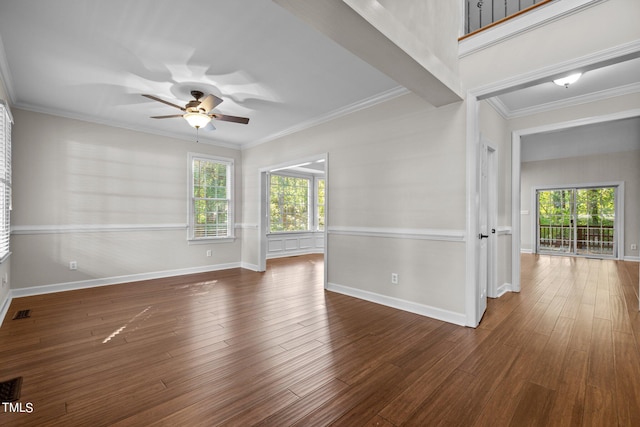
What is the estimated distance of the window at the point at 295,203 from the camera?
814 cm

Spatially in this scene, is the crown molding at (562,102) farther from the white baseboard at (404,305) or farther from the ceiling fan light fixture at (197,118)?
the ceiling fan light fixture at (197,118)

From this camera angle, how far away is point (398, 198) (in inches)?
145

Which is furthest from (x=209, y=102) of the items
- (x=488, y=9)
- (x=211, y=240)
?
(x=488, y=9)

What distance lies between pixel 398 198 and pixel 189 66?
9.15 ft

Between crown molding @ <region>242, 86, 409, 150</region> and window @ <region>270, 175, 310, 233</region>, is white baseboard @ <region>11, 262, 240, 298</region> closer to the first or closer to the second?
window @ <region>270, 175, 310, 233</region>

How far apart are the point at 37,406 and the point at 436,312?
3.36m

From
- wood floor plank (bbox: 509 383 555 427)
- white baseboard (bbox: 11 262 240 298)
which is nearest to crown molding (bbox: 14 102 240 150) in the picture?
white baseboard (bbox: 11 262 240 298)

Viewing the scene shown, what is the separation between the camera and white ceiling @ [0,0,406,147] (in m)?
2.29

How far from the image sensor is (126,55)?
286 centimetres

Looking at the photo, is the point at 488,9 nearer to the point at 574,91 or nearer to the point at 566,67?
the point at 574,91

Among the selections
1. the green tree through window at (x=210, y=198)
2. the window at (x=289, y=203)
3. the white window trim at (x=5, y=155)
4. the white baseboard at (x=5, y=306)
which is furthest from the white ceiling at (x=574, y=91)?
the white baseboard at (x=5, y=306)

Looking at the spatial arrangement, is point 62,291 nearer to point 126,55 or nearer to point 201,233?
point 201,233

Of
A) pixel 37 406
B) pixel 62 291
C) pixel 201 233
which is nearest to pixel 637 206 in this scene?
pixel 201 233

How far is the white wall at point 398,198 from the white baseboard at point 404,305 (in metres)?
0.04
